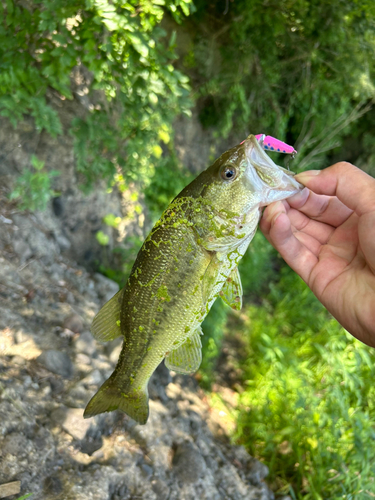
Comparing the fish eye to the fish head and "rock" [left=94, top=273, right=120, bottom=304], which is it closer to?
the fish head

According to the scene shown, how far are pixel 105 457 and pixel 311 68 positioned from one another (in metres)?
6.58

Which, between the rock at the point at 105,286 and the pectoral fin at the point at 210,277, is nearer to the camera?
the pectoral fin at the point at 210,277

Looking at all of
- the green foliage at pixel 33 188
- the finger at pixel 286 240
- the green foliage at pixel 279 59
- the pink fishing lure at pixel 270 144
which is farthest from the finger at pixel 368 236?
the green foliage at pixel 279 59

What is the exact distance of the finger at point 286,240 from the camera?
1795 mm

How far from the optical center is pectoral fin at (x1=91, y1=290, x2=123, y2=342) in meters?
1.78

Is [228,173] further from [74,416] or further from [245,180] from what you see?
[74,416]

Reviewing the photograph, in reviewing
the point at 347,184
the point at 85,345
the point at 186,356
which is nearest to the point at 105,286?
the point at 85,345

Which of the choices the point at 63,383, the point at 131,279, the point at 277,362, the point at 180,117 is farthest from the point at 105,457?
the point at 180,117

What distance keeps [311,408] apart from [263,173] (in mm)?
3070

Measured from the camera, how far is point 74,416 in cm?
Answer: 233

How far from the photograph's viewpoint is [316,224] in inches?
85.7

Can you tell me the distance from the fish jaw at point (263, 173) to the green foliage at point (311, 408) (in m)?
2.63

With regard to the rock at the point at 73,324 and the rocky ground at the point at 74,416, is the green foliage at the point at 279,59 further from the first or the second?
the rock at the point at 73,324

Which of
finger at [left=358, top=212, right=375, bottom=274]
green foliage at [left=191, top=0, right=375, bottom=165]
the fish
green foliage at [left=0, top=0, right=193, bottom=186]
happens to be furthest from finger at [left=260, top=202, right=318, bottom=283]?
green foliage at [left=191, top=0, right=375, bottom=165]
